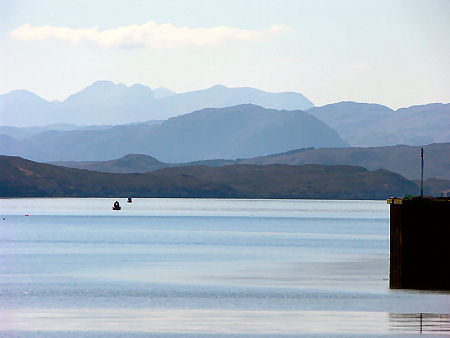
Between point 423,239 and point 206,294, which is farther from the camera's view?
point 206,294

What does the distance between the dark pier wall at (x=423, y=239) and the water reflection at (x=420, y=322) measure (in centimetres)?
282

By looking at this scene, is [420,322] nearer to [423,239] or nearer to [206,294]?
[423,239]

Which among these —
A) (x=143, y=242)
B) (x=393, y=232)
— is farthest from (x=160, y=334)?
(x=143, y=242)

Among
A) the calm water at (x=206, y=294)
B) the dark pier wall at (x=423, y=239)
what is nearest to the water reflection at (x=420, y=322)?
the calm water at (x=206, y=294)

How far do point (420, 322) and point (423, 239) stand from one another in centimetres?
531

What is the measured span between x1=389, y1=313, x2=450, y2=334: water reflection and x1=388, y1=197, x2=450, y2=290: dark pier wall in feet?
9.25

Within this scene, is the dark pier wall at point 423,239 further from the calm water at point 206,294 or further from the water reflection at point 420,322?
the water reflection at point 420,322

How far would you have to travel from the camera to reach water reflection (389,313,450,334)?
42.2 meters

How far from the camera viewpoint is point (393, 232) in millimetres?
49562

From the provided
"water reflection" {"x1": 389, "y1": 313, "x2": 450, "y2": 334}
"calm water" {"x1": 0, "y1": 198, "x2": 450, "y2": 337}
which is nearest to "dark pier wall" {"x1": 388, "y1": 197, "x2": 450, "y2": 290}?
"calm water" {"x1": 0, "y1": 198, "x2": 450, "y2": 337}

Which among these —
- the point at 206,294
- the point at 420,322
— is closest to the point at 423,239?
the point at 420,322

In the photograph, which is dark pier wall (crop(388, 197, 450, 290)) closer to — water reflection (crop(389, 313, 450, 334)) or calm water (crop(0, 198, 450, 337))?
calm water (crop(0, 198, 450, 337))

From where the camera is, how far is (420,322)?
44562 millimetres

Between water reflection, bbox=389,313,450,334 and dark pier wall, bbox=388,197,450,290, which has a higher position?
dark pier wall, bbox=388,197,450,290
